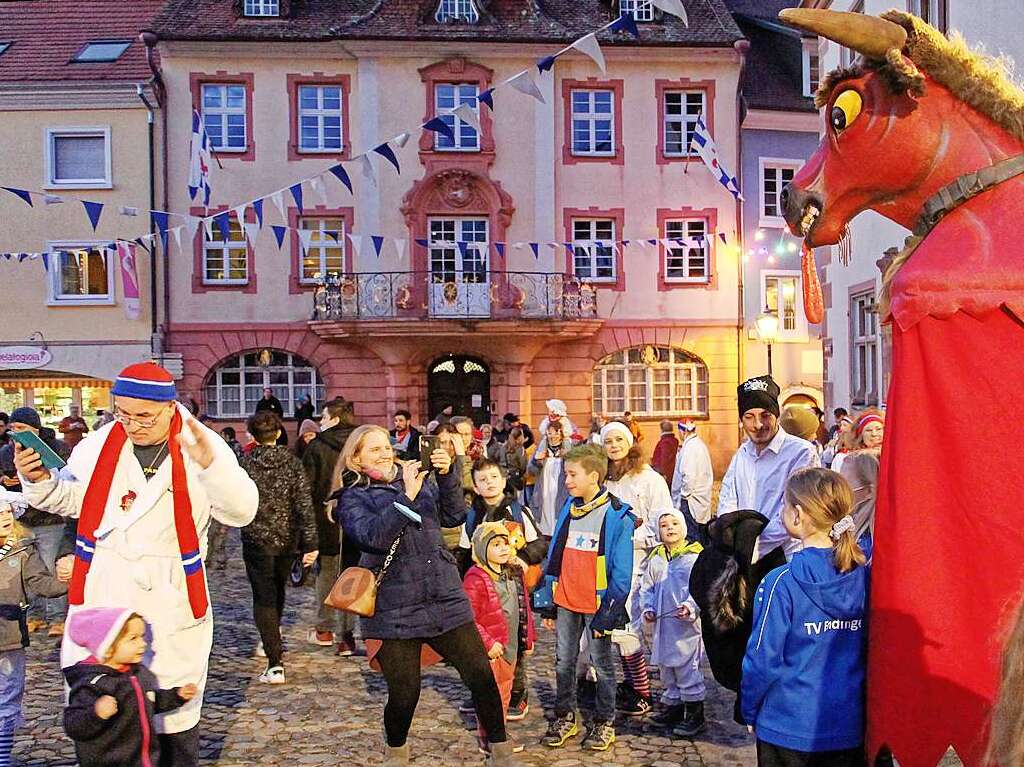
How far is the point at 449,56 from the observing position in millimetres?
21391

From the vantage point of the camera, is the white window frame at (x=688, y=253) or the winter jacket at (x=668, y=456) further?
the white window frame at (x=688, y=253)

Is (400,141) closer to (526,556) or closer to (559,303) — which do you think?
(526,556)

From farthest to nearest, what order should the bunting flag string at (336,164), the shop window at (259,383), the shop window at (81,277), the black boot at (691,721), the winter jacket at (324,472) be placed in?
the shop window at (259,383), the shop window at (81,277), the bunting flag string at (336,164), the winter jacket at (324,472), the black boot at (691,721)

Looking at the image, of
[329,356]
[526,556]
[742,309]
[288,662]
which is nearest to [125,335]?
[329,356]

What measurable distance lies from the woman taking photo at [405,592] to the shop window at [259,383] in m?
17.3

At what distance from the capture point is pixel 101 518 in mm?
3570

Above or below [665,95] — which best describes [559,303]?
below

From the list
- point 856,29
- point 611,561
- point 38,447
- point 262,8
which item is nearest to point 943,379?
point 856,29

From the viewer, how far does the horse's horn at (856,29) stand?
8.68ft

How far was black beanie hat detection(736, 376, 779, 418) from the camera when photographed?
5562 mm

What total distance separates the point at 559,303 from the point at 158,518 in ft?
58.9

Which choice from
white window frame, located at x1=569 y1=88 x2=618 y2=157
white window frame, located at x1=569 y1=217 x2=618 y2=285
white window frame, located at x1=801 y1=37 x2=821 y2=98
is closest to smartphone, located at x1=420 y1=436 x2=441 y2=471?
white window frame, located at x1=569 y1=217 x2=618 y2=285

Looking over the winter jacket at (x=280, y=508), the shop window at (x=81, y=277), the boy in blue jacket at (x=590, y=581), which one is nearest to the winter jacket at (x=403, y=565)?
the boy in blue jacket at (x=590, y=581)

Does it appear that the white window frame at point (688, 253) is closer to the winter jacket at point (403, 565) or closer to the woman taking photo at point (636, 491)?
the woman taking photo at point (636, 491)
